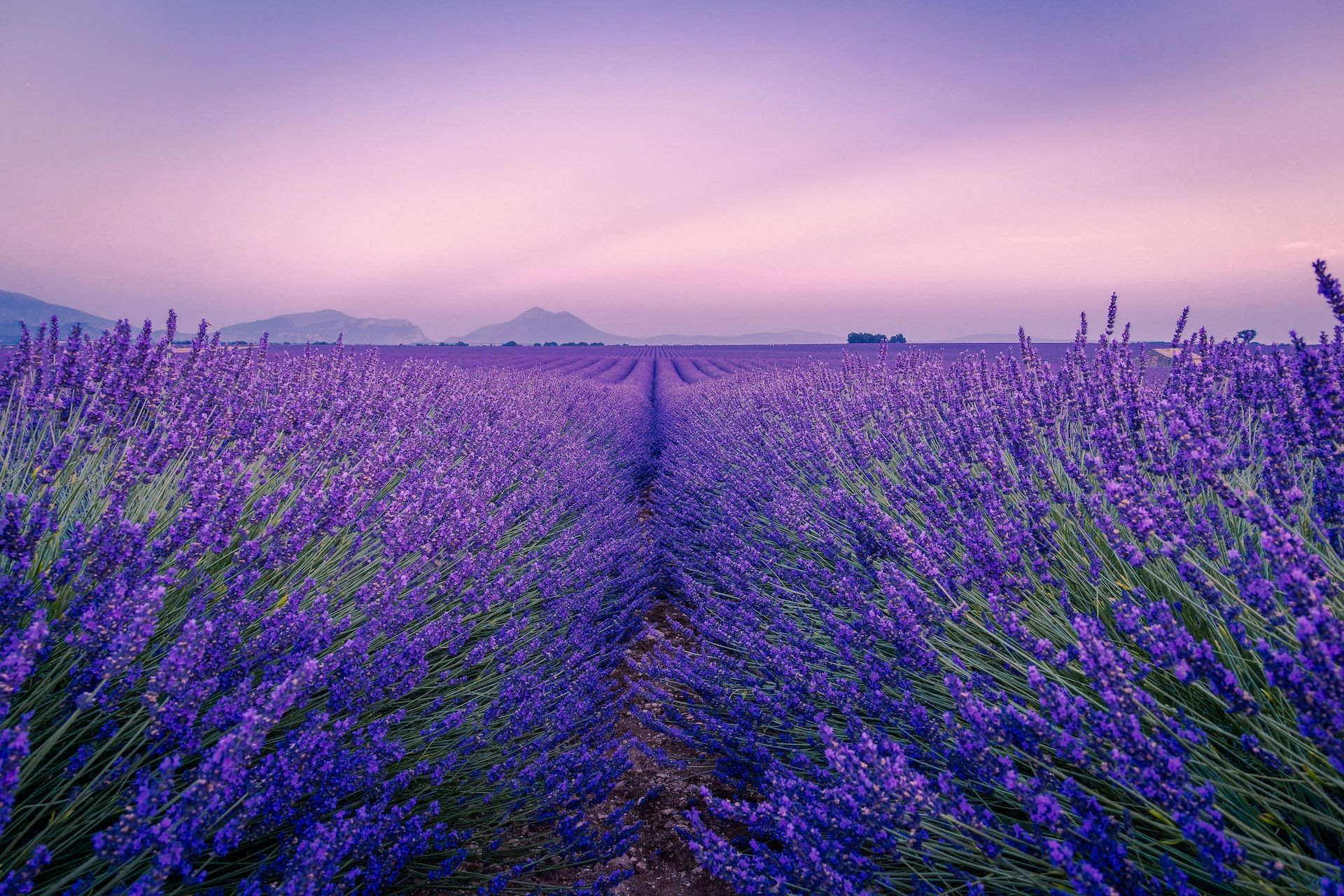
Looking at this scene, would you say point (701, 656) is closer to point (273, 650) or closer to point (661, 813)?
point (661, 813)

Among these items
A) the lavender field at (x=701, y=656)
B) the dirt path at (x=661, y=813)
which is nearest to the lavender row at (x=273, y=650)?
the lavender field at (x=701, y=656)

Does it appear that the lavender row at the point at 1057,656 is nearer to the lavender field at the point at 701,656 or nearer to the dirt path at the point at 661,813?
the lavender field at the point at 701,656

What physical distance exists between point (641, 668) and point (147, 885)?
1.71 m

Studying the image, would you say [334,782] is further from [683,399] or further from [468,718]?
[683,399]

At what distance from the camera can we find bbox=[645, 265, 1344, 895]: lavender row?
2.79 ft

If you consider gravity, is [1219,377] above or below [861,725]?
above

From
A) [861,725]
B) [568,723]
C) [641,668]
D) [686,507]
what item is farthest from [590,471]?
[861,725]

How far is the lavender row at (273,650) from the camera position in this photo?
36.8 inches

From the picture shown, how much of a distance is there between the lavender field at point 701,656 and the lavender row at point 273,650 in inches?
0.5

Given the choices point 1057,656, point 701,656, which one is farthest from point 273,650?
point 1057,656

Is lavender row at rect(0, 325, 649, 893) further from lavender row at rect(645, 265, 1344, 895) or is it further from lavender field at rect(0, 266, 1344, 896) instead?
lavender row at rect(645, 265, 1344, 895)

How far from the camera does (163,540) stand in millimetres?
1274

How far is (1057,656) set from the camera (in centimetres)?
99

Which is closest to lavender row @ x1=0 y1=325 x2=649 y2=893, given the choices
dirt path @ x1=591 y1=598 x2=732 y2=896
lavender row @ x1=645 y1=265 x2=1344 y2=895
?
dirt path @ x1=591 y1=598 x2=732 y2=896
